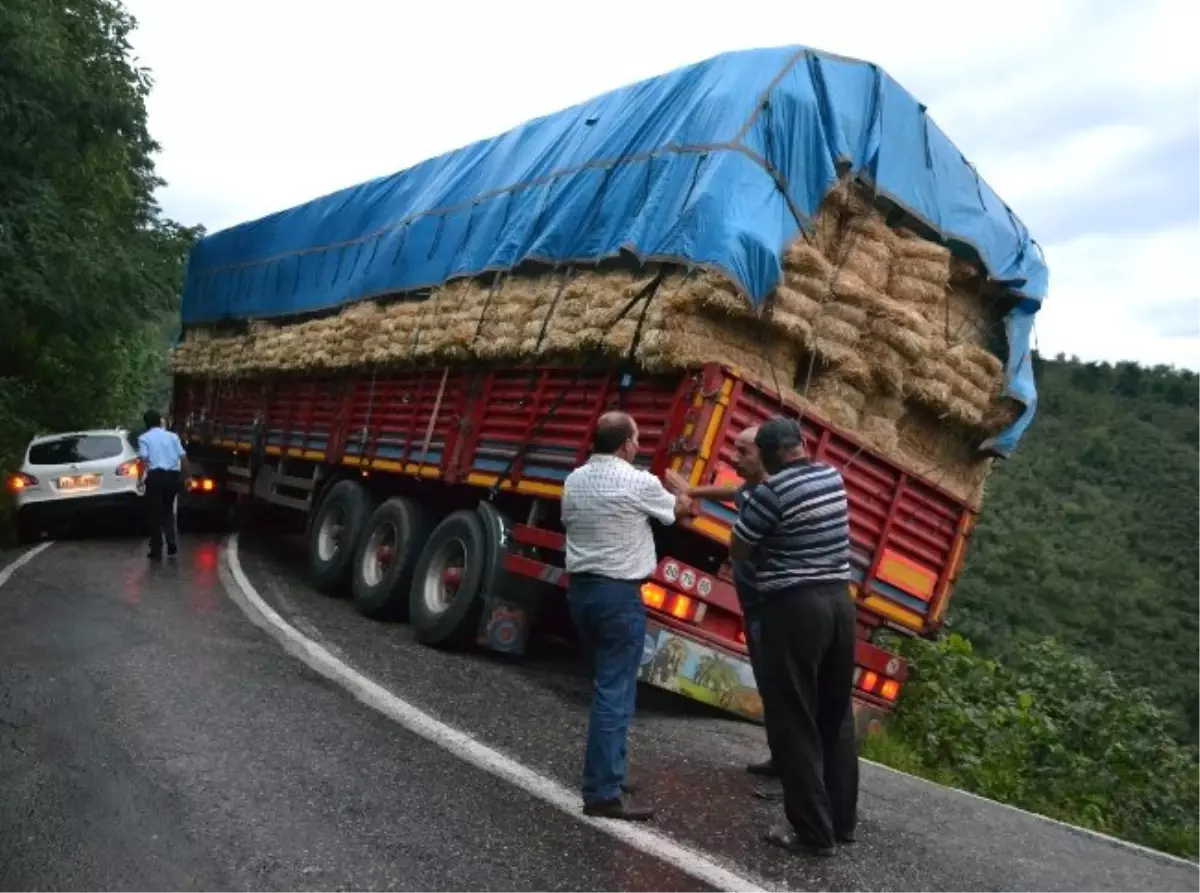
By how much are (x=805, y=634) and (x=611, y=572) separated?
2.66ft

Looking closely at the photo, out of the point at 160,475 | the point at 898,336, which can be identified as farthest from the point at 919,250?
the point at 160,475

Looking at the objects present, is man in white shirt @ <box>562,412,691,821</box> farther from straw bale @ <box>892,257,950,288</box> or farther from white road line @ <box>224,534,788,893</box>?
straw bale @ <box>892,257,950,288</box>

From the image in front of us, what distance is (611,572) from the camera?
4.68 meters

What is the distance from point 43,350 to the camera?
2455 cm

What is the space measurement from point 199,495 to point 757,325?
11167 mm

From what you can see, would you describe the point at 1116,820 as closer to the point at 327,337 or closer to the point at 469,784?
the point at 469,784

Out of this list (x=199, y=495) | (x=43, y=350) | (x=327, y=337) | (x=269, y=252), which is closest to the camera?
(x=327, y=337)

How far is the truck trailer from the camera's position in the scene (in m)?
6.56

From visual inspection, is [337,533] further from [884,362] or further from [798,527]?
[798,527]

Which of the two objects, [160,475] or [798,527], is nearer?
[798,527]

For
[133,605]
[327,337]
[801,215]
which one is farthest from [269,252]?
[801,215]

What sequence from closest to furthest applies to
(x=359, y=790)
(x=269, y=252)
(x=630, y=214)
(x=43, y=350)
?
1. (x=359, y=790)
2. (x=630, y=214)
3. (x=269, y=252)
4. (x=43, y=350)

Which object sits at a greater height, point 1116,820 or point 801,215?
point 801,215

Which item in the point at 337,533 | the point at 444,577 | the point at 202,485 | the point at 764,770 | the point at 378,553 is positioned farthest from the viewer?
the point at 202,485
